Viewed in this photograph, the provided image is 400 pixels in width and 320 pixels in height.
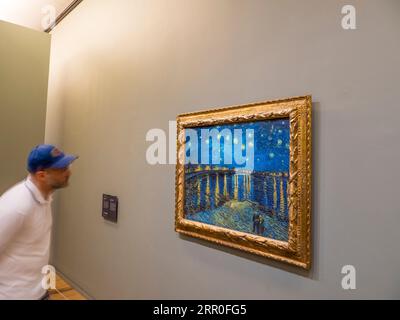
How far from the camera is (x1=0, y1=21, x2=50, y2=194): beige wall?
223cm

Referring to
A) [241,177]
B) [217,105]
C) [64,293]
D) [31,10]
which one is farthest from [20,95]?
[241,177]

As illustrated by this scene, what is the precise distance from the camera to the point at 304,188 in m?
1.00

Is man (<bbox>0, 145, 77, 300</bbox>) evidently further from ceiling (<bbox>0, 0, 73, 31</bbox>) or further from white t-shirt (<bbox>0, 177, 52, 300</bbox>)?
ceiling (<bbox>0, 0, 73, 31</bbox>)

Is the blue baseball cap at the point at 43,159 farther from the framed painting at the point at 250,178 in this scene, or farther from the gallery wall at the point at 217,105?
the framed painting at the point at 250,178

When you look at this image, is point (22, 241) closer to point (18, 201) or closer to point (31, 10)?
point (18, 201)

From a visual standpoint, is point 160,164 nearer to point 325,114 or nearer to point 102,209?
point 102,209

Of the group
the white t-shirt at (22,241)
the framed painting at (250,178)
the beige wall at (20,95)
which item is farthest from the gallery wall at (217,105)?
the white t-shirt at (22,241)

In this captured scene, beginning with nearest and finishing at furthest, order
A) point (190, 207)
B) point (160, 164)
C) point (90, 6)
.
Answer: point (190, 207) → point (160, 164) → point (90, 6)

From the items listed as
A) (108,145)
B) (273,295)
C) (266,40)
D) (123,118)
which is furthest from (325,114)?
(108,145)

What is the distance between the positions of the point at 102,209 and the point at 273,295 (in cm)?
139

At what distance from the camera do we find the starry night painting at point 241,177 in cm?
108

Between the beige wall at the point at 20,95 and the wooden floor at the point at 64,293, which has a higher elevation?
the beige wall at the point at 20,95

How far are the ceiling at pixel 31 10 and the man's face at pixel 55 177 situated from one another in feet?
6.29

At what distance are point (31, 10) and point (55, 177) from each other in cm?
220
